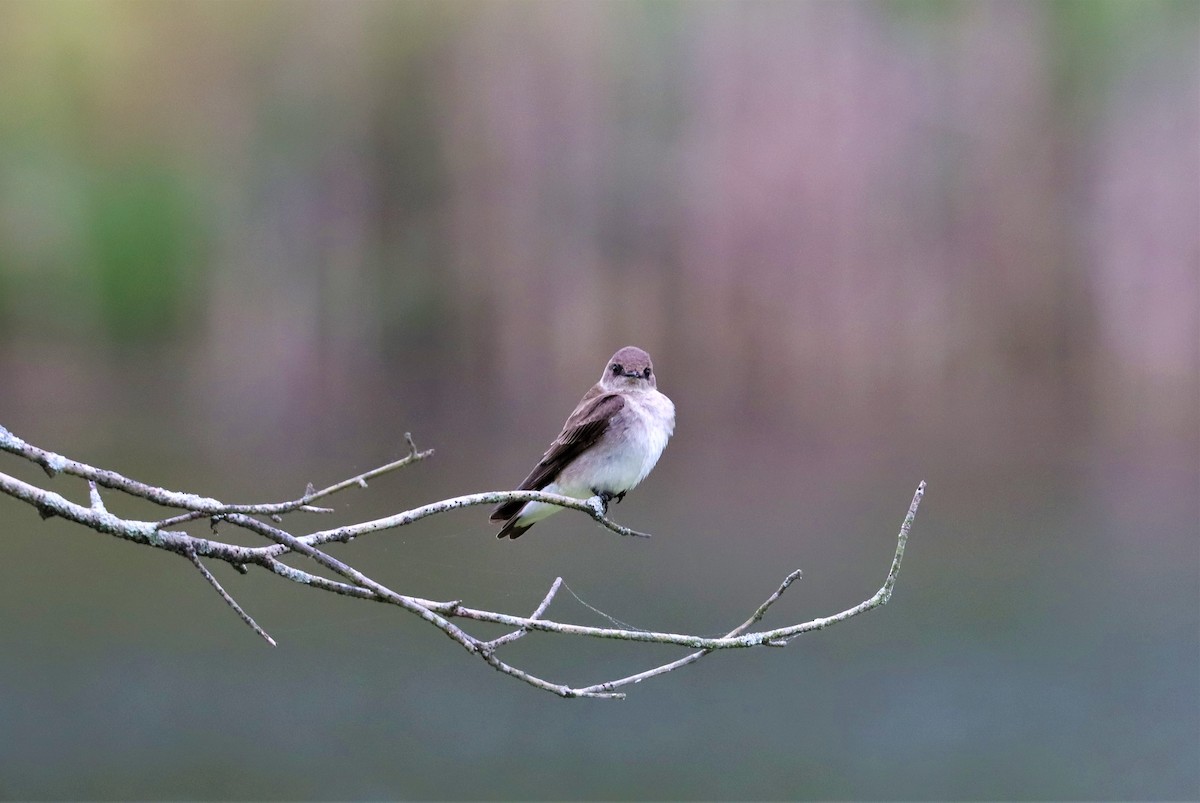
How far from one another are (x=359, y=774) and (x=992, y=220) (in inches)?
738

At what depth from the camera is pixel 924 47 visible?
27516mm

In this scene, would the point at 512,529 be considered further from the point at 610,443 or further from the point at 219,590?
the point at 219,590

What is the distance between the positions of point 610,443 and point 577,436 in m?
0.14

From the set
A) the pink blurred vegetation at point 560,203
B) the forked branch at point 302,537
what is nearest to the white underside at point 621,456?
the forked branch at point 302,537

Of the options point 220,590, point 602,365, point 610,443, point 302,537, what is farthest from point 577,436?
Answer: point 602,365

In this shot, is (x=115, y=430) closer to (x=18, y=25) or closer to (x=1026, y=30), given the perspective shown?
(x=18, y=25)

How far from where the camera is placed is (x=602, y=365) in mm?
20031

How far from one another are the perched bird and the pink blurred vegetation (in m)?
17.5

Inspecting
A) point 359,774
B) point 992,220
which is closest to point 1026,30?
point 992,220

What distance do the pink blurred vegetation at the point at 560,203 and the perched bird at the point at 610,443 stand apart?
17.5 meters

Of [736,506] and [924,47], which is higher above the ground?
[924,47]

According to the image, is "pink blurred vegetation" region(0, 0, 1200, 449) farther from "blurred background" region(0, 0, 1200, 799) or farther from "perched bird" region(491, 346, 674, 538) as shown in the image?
"perched bird" region(491, 346, 674, 538)

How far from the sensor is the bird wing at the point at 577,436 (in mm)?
5219

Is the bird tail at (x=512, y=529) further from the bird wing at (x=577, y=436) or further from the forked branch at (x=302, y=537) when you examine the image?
the forked branch at (x=302, y=537)
